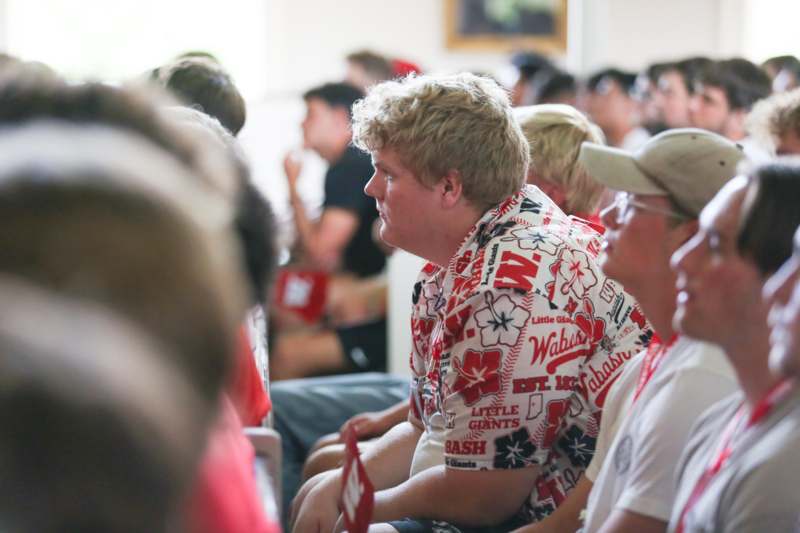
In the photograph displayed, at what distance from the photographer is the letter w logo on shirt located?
201 centimetres

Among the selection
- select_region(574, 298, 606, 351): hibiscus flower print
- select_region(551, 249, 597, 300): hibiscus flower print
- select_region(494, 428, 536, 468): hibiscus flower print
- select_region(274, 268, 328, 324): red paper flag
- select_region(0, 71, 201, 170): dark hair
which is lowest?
select_region(274, 268, 328, 324): red paper flag

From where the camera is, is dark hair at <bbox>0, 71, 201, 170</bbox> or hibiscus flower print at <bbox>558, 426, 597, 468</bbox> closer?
dark hair at <bbox>0, 71, 201, 170</bbox>

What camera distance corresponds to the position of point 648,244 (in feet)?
5.80

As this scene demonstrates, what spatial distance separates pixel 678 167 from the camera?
1770 millimetres

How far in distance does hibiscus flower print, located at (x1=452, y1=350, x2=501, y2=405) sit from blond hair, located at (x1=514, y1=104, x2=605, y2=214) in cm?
83

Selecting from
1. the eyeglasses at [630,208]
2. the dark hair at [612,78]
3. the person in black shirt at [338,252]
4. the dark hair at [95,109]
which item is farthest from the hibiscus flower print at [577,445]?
the dark hair at [612,78]

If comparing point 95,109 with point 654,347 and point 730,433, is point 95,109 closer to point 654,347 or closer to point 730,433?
point 730,433

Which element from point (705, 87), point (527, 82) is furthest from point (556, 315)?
point (527, 82)

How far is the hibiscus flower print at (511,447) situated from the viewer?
1995mm

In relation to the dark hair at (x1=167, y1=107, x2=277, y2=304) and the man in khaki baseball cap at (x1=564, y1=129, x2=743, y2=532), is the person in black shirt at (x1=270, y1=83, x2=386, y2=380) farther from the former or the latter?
the dark hair at (x1=167, y1=107, x2=277, y2=304)

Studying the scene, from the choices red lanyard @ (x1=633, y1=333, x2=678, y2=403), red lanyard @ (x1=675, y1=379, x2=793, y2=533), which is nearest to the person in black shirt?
red lanyard @ (x1=633, y1=333, x2=678, y2=403)

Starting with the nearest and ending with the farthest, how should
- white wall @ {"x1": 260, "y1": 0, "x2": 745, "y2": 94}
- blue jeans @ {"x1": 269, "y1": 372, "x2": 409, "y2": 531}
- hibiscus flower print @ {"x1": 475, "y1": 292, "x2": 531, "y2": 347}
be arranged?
hibiscus flower print @ {"x1": 475, "y1": 292, "x2": 531, "y2": 347}, blue jeans @ {"x1": 269, "y1": 372, "x2": 409, "y2": 531}, white wall @ {"x1": 260, "y1": 0, "x2": 745, "y2": 94}

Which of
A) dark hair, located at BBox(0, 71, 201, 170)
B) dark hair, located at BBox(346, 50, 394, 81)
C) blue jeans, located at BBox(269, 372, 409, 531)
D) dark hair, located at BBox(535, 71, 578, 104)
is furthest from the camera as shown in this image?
dark hair, located at BBox(346, 50, 394, 81)

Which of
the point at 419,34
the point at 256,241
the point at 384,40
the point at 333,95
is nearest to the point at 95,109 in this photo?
the point at 256,241
